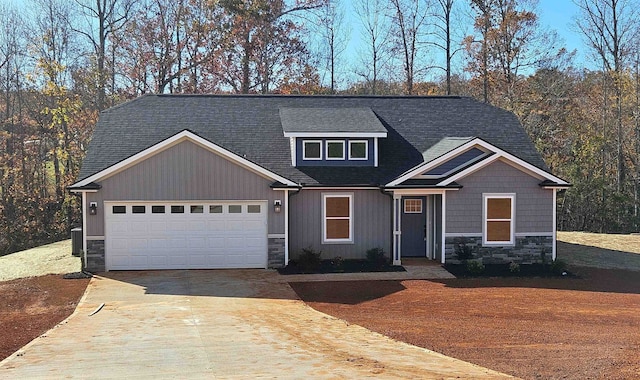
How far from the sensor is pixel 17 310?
481 inches

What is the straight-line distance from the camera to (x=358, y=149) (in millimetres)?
18969

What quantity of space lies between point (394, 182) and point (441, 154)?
2.06 meters

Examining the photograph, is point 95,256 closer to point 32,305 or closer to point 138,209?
point 138,209

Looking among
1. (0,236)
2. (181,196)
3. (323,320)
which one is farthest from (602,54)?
(0,236)

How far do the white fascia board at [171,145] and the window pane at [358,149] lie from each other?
3.01m

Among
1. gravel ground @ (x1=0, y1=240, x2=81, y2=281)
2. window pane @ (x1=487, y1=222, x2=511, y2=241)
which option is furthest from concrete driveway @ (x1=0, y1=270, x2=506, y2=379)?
window pane @ (x1=487, y1=222, x2=511, y2=241)

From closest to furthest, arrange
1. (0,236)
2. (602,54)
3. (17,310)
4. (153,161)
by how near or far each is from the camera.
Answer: (17,310) → (153,161) → (0,236) → (602,54)

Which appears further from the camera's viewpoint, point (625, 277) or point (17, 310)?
point (625, 277)

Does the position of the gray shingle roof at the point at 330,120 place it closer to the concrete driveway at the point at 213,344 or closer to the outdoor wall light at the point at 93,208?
the outdoor wall light at the point at 93,208

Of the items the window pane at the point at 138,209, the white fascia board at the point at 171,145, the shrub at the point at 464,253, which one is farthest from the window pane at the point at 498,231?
the window pane at the point at 138,209

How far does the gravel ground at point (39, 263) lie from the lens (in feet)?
54.6

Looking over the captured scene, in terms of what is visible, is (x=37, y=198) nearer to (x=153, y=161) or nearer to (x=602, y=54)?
(x=153, y=161)

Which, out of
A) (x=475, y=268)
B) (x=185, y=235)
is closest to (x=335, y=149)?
(x=185, y=235)

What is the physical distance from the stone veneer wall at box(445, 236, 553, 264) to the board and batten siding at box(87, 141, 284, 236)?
17.0 ft
